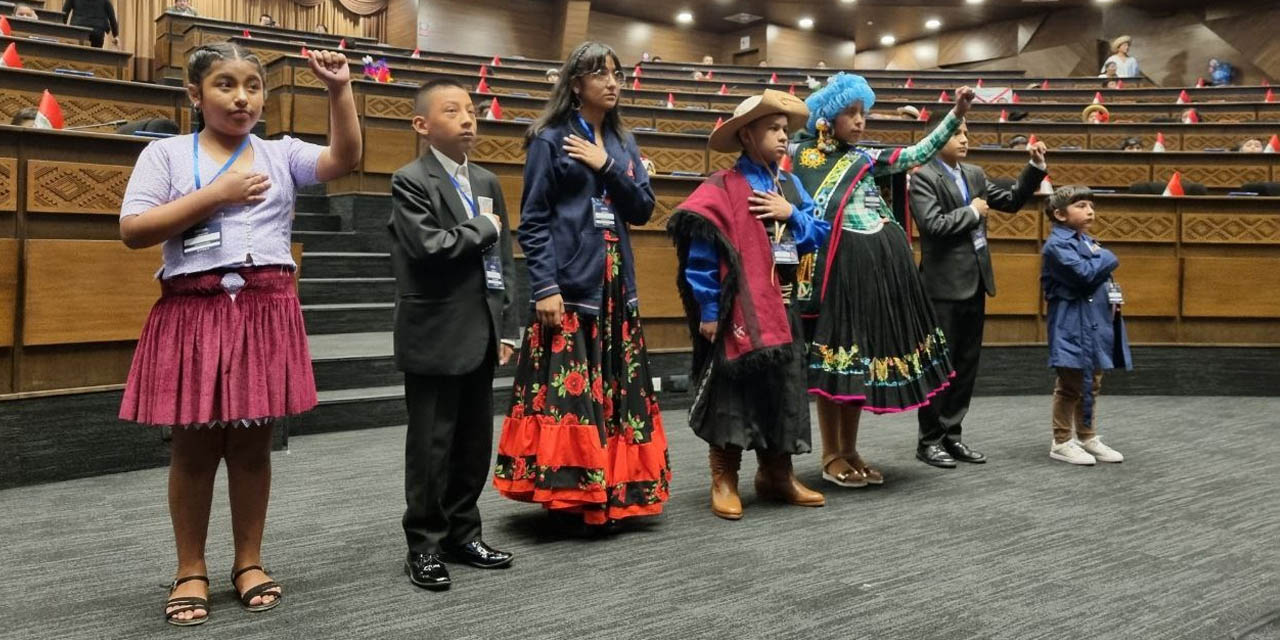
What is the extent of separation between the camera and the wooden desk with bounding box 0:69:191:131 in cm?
444

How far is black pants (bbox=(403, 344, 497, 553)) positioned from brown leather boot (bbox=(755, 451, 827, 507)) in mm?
1002

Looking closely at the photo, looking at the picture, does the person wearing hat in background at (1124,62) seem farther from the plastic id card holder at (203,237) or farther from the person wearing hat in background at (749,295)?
the plastic id card holder at (203,237)

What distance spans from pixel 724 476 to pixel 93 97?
4.03 metres

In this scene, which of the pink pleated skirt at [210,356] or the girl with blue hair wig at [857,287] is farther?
the girl with blue hair wig at [857,287]

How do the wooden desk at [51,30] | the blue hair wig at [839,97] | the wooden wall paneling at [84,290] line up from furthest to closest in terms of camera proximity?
the wooden desk at [51,30]
the wooden wall paneling at [84,290]
the blue hair wig at [839,97]

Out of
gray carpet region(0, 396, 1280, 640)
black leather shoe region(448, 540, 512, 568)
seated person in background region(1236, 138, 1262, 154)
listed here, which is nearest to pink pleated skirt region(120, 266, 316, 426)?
gray carpet region(0, 396, 1280, 640)

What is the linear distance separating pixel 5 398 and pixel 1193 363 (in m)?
5.84

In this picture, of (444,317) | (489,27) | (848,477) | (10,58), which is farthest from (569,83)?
(489,27)

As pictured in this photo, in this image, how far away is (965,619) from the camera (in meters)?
1.76

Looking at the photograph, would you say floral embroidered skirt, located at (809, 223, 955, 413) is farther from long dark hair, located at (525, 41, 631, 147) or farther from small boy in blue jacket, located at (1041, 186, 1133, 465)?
long dark hair, located at (525, 41, 631, 147)

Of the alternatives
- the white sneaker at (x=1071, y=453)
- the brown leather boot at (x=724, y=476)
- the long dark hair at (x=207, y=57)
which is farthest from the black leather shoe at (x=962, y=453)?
the long dark hair at (x=207, y=57)

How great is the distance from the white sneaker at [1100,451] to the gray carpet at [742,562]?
9 centimetres

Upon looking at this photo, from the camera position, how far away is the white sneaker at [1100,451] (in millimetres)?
3293

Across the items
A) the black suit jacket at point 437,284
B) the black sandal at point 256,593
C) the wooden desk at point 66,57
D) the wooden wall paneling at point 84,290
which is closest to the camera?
the black sandal at point 256,593
